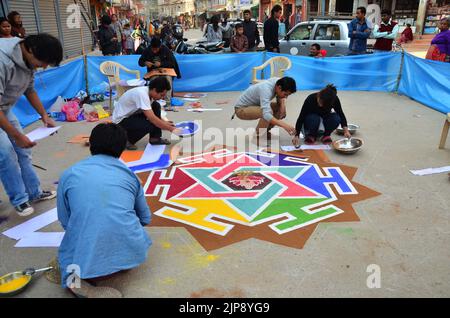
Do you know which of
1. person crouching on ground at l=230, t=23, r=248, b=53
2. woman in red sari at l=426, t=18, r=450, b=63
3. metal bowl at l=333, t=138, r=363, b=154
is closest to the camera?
metal bowl at l=333, t=138, r=363, b=154

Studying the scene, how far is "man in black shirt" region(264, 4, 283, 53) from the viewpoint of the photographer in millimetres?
8125

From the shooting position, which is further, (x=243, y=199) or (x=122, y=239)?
(x=243, y=199)

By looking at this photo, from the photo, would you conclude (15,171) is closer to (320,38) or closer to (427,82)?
(427,82)

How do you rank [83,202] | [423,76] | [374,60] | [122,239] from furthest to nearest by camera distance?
1. [374,60]
2. [423,76]
3. [122,239]
4. [83,202]

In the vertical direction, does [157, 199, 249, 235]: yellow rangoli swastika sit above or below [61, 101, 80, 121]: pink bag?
below

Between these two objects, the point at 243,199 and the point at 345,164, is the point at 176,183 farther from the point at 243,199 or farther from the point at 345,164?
the point at 345,164

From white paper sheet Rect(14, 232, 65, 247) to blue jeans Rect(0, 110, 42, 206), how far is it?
0.42m

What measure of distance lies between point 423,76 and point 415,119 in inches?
59.2

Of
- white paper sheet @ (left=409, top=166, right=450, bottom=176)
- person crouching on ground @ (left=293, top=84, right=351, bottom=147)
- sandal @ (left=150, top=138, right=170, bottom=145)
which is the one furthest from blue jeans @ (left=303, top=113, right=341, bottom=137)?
sandal @ (left=150, top=138, right=170, bottom=145)

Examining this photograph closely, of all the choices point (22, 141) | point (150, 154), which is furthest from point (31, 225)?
point (150, 154)

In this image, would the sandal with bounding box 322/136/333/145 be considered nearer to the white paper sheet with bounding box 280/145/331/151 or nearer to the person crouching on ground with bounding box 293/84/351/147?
the person crouching on ground with bounding box 293/84/351/147

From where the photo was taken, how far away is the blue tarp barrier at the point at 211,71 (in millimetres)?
7555

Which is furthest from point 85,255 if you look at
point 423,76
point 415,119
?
point 423,76

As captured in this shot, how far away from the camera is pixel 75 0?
1386 centimetres
